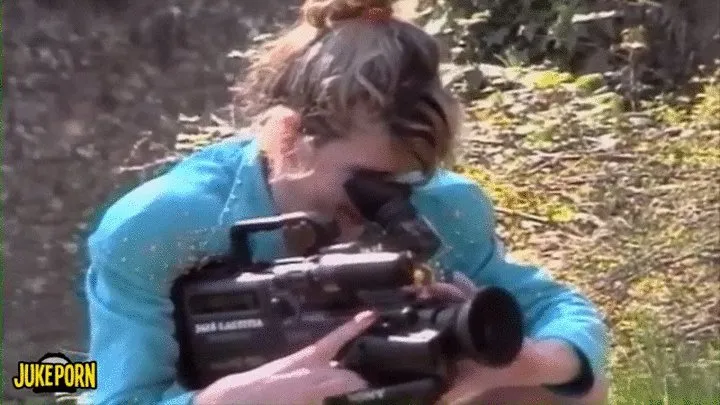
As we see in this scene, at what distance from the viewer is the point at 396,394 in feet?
3.46

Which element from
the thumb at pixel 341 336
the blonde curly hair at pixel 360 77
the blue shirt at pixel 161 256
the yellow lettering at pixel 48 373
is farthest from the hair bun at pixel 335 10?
the yellow lettering at pixel 48 373

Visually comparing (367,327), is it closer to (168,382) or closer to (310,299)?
(310,299)

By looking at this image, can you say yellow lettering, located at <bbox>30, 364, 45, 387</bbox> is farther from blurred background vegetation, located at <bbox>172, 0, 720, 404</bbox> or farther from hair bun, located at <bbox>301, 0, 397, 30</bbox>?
blurred background vegetation, located at <bbox>172, 0, 720, 404</bbox>

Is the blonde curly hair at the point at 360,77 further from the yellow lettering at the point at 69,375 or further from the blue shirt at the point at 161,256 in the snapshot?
the yellow lettering at the point at 69,375

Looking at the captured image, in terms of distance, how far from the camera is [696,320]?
2197mm

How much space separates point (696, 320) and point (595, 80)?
577 mm

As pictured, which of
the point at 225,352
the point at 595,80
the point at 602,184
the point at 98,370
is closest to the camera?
the point at 225,352

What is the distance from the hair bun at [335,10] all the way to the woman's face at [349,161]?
12 centimetres

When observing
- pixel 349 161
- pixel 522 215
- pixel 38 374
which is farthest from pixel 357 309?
pixel 522 215

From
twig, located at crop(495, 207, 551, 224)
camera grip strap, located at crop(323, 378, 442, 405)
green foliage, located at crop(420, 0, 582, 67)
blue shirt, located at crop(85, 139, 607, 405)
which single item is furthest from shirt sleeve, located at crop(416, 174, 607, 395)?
green foliage, located at crop(420, 0, 582, 67)

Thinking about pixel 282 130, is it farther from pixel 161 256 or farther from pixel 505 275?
pixel 505 275

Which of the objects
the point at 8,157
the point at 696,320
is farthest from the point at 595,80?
the point at 8,157

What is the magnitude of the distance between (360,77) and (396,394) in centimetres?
25

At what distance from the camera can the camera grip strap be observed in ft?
3.43
